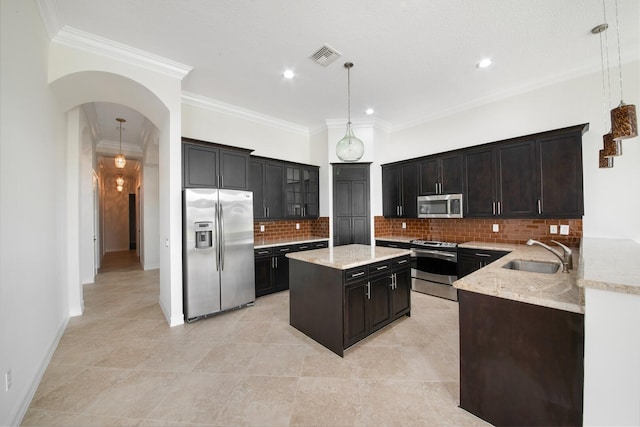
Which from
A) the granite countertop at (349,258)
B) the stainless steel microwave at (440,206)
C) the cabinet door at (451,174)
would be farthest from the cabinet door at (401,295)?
the cabinet door at (451,174)

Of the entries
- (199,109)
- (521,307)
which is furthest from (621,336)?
(199,109)

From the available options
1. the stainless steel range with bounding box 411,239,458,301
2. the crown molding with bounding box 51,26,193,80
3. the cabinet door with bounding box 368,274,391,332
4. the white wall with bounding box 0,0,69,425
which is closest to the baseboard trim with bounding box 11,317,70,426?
the white wall with bounding box 0,0,69,425

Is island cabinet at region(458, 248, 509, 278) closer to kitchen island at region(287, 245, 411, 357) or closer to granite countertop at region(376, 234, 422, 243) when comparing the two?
granite countertop at region(376, 234, 422, 243)

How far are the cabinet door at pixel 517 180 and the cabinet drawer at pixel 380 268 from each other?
2.12 m

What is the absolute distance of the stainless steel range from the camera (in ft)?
12.8

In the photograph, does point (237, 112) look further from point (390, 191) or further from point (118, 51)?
point (390, 191)

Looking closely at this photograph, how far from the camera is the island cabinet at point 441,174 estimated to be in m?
4.09

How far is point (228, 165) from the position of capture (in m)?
3.63

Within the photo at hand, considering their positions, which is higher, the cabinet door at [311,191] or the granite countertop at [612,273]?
the cabinet door at [311,191]

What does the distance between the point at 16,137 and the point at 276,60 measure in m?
2.49

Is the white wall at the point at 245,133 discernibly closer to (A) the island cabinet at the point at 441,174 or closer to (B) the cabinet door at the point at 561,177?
(A) the island cabinet at the point at 441,174

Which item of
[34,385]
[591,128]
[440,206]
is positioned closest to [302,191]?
[440,206]

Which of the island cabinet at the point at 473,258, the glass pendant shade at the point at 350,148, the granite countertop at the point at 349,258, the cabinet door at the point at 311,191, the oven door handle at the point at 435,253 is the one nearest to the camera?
the granite countertop at the point at 349,258

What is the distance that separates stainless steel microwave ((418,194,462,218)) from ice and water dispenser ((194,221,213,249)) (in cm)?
350
